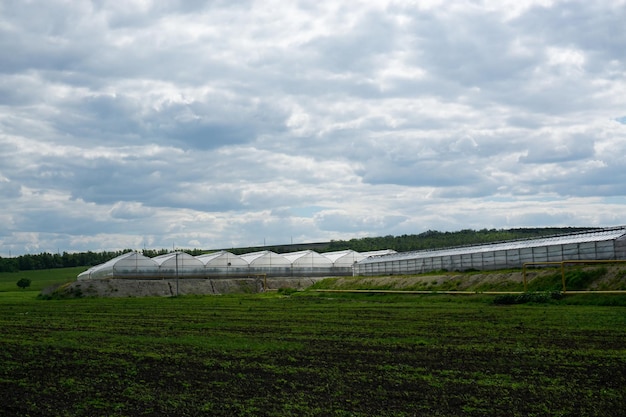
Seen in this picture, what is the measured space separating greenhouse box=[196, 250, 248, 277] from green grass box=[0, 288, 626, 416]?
5947cm

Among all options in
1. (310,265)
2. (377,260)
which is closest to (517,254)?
(377,260)

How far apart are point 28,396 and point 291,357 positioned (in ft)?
22.7

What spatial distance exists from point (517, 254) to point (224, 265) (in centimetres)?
4542

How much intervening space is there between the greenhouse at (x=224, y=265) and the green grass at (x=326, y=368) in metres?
59.5

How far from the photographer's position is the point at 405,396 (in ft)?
42.7

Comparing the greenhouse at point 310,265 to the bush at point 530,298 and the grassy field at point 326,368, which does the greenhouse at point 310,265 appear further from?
the grassy field at point 326,368

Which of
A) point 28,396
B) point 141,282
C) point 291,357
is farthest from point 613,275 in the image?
point 141,282

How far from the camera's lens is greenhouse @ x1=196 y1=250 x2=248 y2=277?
293ft

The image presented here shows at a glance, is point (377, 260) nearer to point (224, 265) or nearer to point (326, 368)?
point (224, 265)

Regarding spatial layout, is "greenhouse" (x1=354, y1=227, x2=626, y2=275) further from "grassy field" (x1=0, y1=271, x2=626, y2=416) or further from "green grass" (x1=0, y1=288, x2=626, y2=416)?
"green grass" (x1=0, y1=288, x2=626, y2=416)

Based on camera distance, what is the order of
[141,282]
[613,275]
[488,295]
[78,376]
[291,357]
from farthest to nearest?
[141,282]
[488,295]
[613,275]
[291,357]
[78,376]

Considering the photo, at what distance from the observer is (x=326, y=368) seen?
54.0 feet

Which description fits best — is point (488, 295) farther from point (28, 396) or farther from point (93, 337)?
point (28, 396)

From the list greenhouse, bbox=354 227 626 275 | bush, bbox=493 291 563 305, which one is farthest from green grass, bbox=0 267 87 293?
bush, bbox=493 291 563 305
